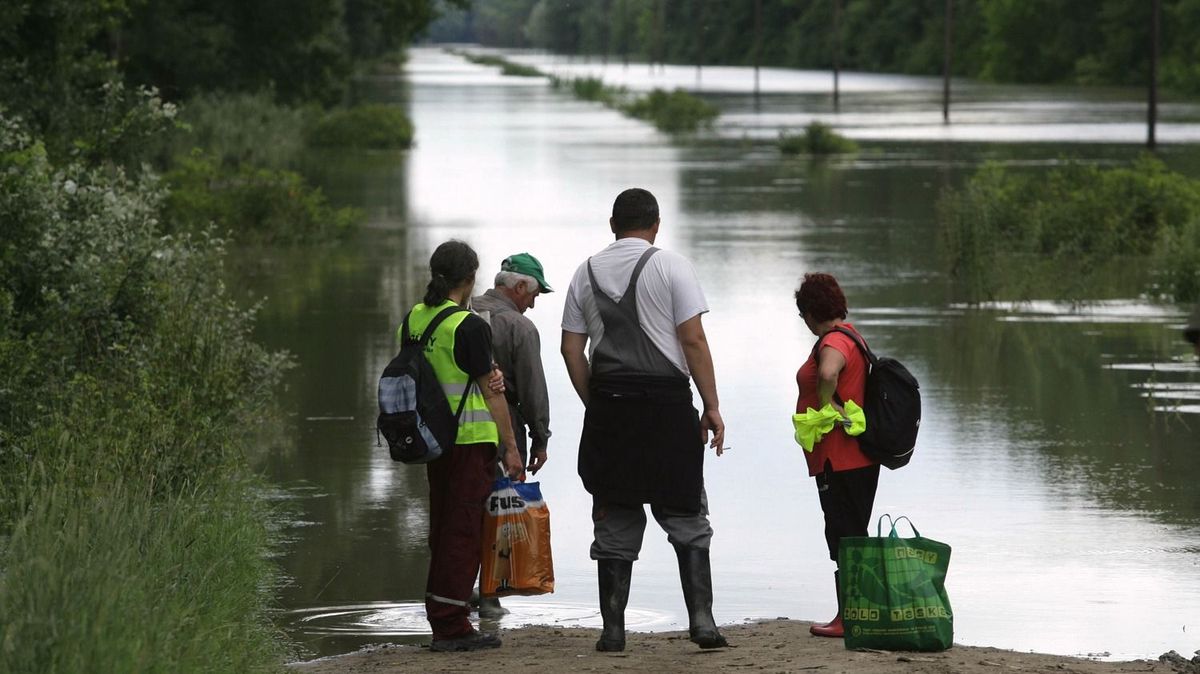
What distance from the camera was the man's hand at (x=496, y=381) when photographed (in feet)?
23.6

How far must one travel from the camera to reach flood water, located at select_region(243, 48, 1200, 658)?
812 cm

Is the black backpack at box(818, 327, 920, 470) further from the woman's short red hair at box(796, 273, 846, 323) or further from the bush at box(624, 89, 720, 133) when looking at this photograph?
the bush at box(624, 89, 720, 133)

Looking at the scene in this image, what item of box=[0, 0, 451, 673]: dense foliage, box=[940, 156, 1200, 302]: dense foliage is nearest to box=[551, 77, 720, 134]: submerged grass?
box=[940, 156, 1200, 302]: dense foliage

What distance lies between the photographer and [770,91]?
8512 centimetres

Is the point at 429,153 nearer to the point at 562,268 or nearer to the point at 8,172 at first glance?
the point at 562,268

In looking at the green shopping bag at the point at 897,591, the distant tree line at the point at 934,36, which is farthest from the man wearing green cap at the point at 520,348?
the distant tree line at the point at 934,36

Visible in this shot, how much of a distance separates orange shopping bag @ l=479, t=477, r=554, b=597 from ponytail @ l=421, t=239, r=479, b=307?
75 cm

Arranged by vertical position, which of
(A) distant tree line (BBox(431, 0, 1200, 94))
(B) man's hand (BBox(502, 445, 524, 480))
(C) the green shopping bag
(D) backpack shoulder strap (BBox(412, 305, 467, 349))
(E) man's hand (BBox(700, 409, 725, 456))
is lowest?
(C) the green shopping bag

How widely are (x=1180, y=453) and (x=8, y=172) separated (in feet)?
21.1

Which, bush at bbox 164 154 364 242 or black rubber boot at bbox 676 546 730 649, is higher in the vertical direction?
bush at bbox 164 154 364 242

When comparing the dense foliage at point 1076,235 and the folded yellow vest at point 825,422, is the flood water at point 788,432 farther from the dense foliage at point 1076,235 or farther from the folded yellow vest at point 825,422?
the folded yellow vest at point 825,422

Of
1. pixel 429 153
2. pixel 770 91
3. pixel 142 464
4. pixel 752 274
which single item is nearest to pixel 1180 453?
pixel 142 464

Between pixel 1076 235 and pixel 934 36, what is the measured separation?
99.0 m

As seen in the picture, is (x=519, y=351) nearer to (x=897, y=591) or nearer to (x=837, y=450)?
(x=837, y=450)
